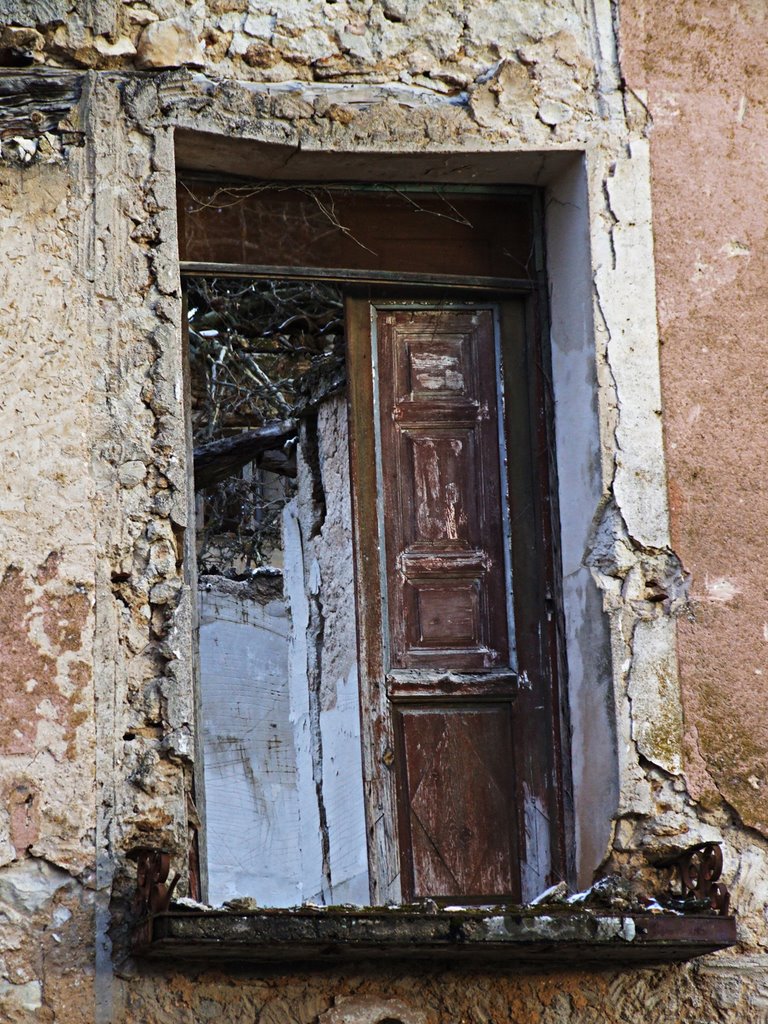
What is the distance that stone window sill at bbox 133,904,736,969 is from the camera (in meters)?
3.82

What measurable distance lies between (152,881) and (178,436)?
1276mm

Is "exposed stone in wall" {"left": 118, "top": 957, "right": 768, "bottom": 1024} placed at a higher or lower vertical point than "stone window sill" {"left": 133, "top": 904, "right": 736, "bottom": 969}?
lower

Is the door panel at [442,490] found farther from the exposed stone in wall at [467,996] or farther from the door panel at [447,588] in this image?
the exposed stone in wall at [467,996]

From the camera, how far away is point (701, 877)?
169 inches

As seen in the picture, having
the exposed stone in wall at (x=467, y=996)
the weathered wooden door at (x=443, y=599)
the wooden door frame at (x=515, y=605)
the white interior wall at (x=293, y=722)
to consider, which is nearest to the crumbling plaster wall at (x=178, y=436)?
→ the exposed stone in wall at (x=467, y=996)

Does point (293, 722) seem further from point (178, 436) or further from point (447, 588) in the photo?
point (178, 436)

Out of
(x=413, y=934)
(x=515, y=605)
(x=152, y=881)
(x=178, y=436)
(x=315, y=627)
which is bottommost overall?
(x=413, y=934)

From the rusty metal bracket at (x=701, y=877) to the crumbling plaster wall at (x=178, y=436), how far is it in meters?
0.07

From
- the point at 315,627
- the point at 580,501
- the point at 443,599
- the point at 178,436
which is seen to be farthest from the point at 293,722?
the point at 178,436

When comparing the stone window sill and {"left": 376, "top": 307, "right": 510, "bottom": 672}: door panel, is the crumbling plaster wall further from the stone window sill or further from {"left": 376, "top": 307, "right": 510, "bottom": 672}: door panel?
{"left": 376, "top": 307, "right": 510, "bottom": 672}: door panel

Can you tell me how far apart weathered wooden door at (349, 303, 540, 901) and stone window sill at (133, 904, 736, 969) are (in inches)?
20.9

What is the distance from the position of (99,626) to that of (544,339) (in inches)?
67.2

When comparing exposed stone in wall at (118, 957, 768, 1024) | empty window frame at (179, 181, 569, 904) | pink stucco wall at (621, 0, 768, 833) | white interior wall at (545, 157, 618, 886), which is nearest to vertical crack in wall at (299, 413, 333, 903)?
empty window frame at (179, 181, 569, 904)

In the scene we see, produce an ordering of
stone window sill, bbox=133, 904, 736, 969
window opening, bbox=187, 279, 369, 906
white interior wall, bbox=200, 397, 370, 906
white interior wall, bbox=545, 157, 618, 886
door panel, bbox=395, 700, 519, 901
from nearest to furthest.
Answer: stone window sill, bbox=133, 904, 736, 969, white interior wall, bbox=545, 157, 618, 886, door panel, bbox=395, 700, 519, 901, white interior wall, bbox=200, 397, 370, 906, window opening, bbox=187, 279, 369, 906
